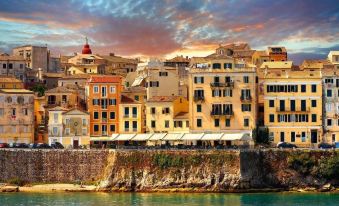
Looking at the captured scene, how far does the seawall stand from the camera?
87.8m

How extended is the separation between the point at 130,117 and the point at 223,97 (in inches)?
459

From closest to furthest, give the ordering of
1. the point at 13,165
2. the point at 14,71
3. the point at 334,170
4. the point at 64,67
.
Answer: the point at 334,170 → the point at 13,165 → the point at 14,71 → the point at 64,67

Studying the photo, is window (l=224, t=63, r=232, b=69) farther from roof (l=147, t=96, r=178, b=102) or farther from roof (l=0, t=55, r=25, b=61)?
roof (l=0, t=55, r=25, b=61)

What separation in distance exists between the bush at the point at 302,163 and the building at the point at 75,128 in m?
25.6

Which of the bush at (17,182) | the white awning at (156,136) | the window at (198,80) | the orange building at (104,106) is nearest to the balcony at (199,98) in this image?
the window at (198,80)

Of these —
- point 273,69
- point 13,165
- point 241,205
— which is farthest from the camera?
point 273,69

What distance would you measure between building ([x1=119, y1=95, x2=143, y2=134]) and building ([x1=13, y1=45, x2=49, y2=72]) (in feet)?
173

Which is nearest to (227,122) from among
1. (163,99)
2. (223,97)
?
(223,97)

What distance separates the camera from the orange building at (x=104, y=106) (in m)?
103

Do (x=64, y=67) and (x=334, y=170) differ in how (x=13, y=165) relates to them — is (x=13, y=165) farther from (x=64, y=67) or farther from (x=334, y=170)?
(x=64, y=67)

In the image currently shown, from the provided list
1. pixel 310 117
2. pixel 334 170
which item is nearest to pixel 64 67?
pixel 310 117

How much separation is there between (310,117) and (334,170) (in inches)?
462

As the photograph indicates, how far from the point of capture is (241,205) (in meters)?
78.2

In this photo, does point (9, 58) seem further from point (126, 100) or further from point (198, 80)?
point (198, 80)
